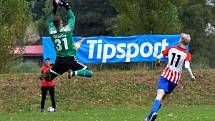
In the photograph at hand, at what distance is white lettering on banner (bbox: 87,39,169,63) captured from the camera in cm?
2972

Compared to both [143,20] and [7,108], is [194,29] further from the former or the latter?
[7,108]

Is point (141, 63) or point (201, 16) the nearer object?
point (141, 63)

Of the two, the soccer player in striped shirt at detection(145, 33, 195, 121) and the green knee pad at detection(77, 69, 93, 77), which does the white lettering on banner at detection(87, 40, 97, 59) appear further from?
the green knee pad at detection(77, 69, 93, 77)

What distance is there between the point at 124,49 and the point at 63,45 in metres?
16.3

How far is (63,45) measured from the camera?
13773 mm

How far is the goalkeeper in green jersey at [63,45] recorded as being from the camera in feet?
44.8

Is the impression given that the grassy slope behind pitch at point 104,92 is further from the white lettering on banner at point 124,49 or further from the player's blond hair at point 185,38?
the player's blond hair at point 185,38

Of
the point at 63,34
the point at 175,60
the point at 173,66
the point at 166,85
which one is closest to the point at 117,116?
the point at 166,85

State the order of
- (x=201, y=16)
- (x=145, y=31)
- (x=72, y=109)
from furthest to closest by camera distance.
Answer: (x=201, y=16) → (x=145, y=31) → (x=72, y=109)

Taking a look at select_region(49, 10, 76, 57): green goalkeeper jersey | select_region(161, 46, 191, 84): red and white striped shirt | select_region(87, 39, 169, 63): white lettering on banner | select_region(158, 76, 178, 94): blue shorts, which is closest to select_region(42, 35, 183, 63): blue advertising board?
select_region(87, 39, 169, 63): white lettering on banner

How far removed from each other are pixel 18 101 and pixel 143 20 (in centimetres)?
1241

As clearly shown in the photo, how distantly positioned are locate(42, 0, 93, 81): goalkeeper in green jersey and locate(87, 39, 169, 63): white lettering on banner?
15413 millimetres

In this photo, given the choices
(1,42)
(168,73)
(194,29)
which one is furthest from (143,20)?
(194,29)

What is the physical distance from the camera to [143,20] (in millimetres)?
35438
